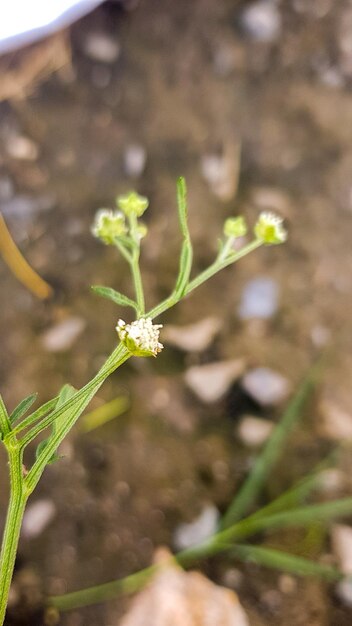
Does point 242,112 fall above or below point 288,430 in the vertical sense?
above

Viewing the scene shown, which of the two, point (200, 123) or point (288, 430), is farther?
point (200, 123)

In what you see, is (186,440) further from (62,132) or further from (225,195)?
(62,132)

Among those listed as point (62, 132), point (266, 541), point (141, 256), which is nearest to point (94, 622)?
point (266, 541)

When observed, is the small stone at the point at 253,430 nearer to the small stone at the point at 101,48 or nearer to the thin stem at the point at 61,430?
the thin stem at the point at 61,430

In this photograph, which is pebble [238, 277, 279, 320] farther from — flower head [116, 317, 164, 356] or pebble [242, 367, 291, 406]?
flower head [116, 317, 164, 356]

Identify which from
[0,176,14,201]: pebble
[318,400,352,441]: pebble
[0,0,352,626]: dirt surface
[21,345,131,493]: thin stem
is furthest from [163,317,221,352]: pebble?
[21,345,131,493]: thin stem

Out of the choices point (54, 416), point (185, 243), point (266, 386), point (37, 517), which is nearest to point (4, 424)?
point (54, 416)
